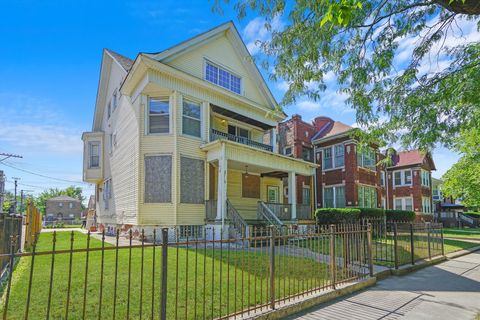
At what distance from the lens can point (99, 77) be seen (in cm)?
2245

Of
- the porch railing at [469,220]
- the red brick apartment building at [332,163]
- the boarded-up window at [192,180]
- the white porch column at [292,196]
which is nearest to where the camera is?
the boarded-up window at [192,180]

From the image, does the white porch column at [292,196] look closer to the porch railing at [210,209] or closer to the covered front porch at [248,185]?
the covered front porch at [248,185]

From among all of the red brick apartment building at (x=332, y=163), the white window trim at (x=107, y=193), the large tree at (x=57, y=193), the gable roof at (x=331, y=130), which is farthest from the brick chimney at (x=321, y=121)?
the large tree at (x=57, y=193)

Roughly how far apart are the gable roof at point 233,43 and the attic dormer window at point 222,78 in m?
1.26

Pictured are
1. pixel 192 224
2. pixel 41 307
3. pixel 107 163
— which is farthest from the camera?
pixel 107 163

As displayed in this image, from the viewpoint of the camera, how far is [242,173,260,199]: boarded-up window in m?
18.6

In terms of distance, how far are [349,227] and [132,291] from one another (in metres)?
5.39

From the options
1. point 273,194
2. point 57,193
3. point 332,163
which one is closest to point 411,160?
point 332,163

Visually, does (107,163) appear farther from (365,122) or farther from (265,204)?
(365,122)

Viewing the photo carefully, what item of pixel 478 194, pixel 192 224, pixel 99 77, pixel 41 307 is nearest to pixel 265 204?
pixel 192 224

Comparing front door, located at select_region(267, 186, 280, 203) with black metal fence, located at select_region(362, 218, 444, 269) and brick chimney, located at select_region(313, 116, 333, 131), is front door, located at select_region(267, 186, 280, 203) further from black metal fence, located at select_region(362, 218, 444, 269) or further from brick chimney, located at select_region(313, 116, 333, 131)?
brick chimney, located at select_region(313, 116, 333, 131)

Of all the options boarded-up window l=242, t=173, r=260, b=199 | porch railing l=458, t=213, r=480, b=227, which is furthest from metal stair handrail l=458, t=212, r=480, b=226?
boarded-up window l=242, t=173, r=260, b=199

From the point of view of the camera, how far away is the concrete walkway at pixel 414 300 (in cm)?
576

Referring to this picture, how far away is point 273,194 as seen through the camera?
20.9m
